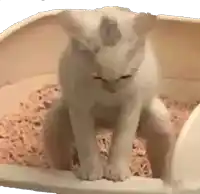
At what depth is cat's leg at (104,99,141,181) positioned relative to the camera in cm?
95

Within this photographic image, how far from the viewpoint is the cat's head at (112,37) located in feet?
2.74

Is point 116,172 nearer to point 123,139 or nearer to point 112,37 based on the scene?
point 123,139

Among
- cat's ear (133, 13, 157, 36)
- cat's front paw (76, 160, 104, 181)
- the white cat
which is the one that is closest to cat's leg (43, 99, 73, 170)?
the white cat

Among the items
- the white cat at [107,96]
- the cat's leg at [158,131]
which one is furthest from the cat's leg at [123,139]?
the cat's leg at [158,131]

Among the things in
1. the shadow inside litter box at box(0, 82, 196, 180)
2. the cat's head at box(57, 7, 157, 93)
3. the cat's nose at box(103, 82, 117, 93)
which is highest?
the cat's head at box(57, 7, 157, 93)

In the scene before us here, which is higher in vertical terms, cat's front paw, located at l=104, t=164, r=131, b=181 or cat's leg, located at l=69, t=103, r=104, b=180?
cat's leg, located at l=69, t=103, r=104, b=180

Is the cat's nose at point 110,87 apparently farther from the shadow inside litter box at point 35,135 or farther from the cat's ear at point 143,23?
the shadow inside litter box at point 35,135

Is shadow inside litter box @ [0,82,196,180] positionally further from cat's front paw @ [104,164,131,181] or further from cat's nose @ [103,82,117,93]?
cat's nose @ [103,82,117,93]

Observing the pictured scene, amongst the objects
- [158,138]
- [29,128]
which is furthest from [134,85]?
[29,128]

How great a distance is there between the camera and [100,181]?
0.93 meters

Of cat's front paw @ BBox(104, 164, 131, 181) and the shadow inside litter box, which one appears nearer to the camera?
cat's front paw @ BBox(104, 164, 131, 181)

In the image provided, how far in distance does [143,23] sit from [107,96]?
0.13 meters

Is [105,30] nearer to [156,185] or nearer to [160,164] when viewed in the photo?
[156,185]

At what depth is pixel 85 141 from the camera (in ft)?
3.11
